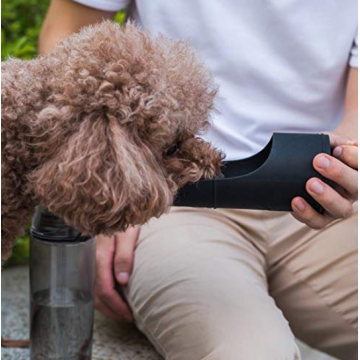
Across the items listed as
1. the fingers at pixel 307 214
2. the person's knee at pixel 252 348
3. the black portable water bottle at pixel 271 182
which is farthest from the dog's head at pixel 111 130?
Answer: the person's knee at pixel 252 348

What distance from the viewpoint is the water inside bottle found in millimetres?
2852

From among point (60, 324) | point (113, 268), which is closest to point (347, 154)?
point (113, 268)

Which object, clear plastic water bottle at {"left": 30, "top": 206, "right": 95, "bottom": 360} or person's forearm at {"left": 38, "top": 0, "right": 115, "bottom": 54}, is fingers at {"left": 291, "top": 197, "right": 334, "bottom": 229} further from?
person's forearm at {"left": 38, "top": 0, "right": 115, "bottom": 54}

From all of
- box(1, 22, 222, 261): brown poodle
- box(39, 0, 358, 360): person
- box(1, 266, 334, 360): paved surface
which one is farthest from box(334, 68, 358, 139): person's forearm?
box(1, 266, 334, 360): paved surface

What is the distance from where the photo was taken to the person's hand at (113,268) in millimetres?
2963

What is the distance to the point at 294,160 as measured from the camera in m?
2.36

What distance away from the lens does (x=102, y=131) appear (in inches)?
79.8

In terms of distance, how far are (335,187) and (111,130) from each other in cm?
80

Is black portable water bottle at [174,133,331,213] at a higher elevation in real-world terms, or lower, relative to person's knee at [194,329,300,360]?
higher

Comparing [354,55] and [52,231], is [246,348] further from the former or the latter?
[354,55]

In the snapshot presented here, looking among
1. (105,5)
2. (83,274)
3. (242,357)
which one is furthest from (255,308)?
(105,5)

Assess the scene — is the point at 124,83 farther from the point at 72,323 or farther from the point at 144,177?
the point at 72,323

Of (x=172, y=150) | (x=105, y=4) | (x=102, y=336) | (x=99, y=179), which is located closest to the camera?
(x=99, y=179)

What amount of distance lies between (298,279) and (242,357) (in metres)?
0.60
